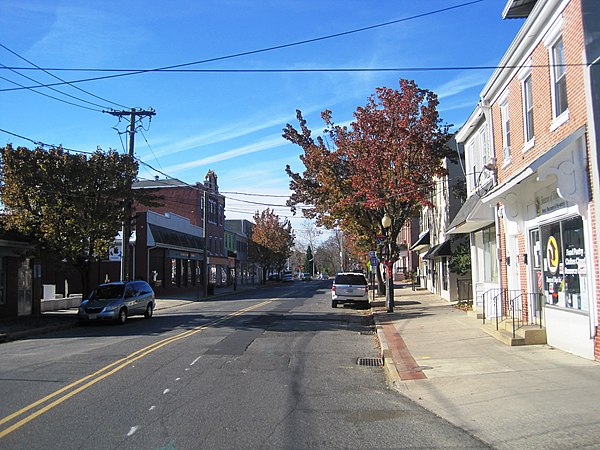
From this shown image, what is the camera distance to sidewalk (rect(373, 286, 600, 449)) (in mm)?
6008

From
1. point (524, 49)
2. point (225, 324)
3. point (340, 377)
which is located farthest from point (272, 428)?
point (225, 324)

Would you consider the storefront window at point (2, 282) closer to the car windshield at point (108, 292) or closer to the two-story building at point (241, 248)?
the car windshield at point (108, 292)

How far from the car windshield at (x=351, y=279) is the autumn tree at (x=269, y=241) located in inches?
1577

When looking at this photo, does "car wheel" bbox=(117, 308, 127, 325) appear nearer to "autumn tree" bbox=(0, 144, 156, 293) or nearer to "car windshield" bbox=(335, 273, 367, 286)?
"autumn tree" bbox=(0, 144, 156, 293)

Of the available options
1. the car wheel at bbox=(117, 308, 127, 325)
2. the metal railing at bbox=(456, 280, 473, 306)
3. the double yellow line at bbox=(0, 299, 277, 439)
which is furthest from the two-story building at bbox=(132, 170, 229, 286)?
the double yellow line at bbox=(0, 299, 277, 439)

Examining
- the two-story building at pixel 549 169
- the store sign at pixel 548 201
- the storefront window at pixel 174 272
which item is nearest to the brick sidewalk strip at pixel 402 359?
the two-story building at pixel 549 169

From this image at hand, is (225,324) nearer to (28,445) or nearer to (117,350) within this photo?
(117,350)

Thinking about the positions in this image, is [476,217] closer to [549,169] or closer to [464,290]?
[549,169]

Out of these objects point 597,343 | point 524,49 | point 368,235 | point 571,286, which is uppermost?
point 524,49

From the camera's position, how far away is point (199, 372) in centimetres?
1014

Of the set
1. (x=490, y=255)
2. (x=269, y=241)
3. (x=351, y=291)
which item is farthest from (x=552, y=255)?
(x=269, y=241)

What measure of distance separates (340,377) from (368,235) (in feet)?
65.0

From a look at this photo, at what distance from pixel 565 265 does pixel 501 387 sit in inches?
147

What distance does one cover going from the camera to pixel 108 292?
835 inches
